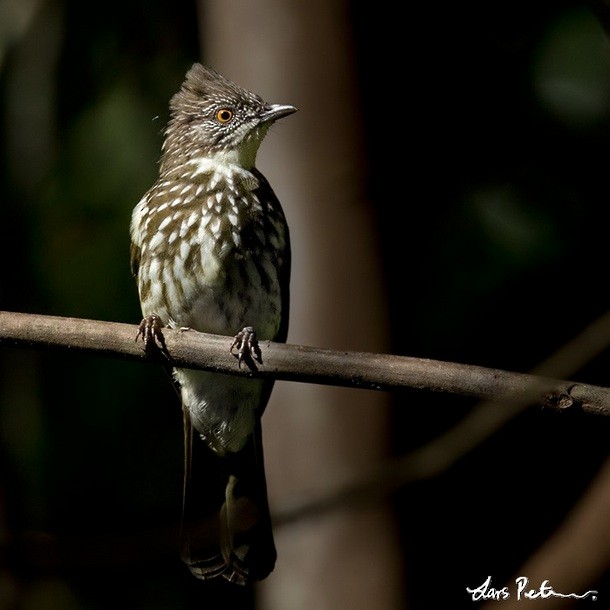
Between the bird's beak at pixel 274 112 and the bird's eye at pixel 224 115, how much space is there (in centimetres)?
18

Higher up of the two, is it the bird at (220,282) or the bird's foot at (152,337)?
the bird at (220,282)

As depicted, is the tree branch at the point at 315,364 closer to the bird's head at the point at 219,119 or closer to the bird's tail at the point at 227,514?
the bird's tail at the point at 227,514

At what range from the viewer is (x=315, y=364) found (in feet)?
9.86

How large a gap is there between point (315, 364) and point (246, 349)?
0.30 m

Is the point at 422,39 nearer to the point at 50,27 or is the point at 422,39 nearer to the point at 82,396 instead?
the point at 50,27

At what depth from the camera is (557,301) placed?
580 cm

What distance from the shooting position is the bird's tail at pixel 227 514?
164 inches

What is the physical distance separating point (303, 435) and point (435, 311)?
138cm

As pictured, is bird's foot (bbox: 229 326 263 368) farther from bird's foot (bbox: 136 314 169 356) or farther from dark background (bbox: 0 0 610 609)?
dark background (bbox: 0 0 610 609)
